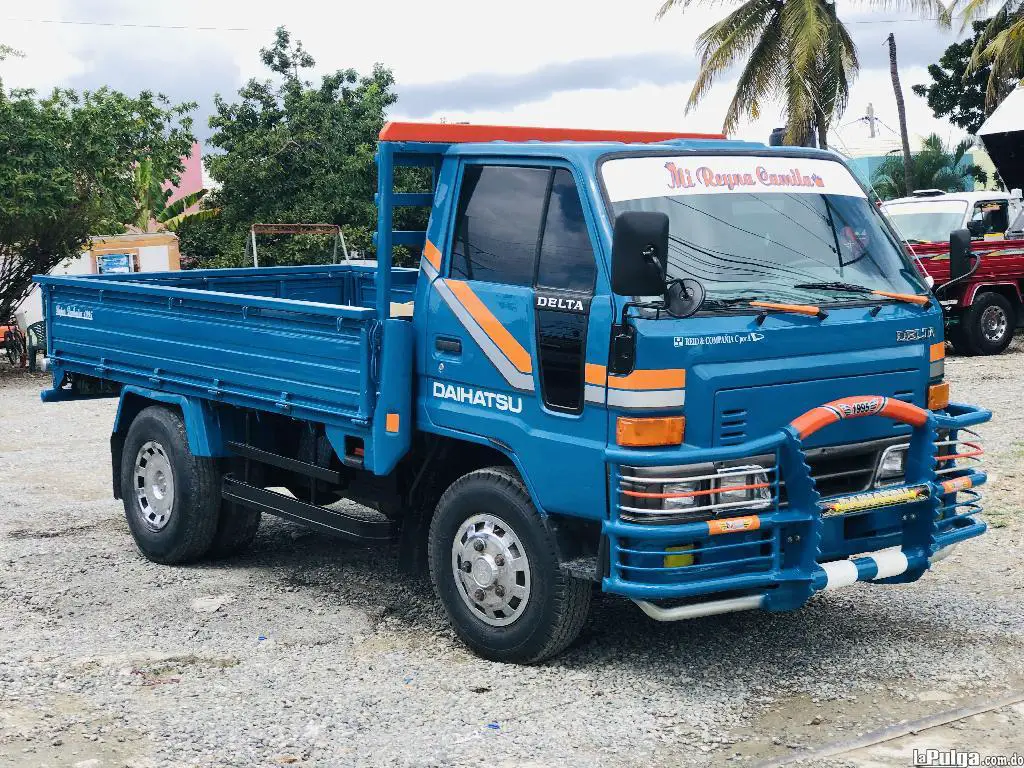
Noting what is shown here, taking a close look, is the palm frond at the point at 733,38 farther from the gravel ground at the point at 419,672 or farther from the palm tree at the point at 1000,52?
the gravel ground at the point at 419,672

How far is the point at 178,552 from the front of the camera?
292 inches

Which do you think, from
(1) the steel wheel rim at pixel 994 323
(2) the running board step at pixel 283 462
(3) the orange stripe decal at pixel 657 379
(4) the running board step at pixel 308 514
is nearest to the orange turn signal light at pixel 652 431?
(3) the orange stripe decal at pixel 657 379

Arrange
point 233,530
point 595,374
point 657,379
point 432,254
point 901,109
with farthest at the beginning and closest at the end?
point 901,109 < point 233,530 < point 432,254 < point 595,374 < point 657,379

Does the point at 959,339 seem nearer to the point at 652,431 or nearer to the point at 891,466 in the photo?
the point at 891,466

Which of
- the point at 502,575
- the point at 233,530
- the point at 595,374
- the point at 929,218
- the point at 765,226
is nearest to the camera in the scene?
the point at 595,374

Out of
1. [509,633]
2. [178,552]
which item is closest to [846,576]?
[509,633]

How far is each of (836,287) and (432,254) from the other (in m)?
1.84

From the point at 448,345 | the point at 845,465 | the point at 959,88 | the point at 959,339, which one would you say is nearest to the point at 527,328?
the point at 448,345

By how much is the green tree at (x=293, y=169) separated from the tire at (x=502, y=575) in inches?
793

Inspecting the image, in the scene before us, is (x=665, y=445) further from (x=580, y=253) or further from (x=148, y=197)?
(x=148, y=197)

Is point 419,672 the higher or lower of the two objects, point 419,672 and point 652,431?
the lower

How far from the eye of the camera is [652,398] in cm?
490

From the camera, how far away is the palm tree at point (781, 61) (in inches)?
1054

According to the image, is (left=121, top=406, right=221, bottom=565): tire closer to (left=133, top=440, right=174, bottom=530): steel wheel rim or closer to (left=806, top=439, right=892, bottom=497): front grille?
(left=133, top=440, right=174, bottom=530): steel wheel rim
